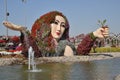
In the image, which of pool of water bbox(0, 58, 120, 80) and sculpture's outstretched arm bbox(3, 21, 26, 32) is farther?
sculpture's outstretched arm bbox(3, 21, 26, 32)

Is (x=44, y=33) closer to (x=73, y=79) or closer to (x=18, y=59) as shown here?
(x=18, y=59)

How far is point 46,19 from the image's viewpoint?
1136 inches

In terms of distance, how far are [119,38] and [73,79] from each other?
61.4 meters

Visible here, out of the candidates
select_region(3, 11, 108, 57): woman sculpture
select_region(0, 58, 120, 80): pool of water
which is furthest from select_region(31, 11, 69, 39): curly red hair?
select_region(0, 58, 120, 80): pool of water

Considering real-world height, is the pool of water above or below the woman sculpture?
below

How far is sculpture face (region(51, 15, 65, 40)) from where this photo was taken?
2866 centimetres

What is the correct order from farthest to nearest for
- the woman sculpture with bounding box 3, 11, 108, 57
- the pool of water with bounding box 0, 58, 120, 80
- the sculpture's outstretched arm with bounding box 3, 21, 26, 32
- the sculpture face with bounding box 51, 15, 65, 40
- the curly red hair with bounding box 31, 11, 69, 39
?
the curly red hair with bounding box 31, 11, 69, 39, the sculpture face with bounding box 51, 15, 65, 40, the woman sculpture with bounding box 3, 11, 108, 57, the sculpture's outstretched arm with bounding box 3, 21, 26, 32, the pool of water with bounding box 0, 58, 120, 80

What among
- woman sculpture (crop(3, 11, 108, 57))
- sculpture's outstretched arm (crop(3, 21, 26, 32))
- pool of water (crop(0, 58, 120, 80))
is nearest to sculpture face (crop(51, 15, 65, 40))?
woman sculpture (crop(3, 11, 108, 57))

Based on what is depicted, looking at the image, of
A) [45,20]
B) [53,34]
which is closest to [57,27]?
[53,34]

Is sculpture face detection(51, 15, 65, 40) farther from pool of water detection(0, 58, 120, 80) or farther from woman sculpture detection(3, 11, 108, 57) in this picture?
pool of water detection(0, 58, 120, 80)

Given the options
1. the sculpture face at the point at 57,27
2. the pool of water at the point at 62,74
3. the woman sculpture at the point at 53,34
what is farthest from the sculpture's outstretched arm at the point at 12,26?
the pool of water at the point at 62,74

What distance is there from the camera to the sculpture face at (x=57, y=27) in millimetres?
28656

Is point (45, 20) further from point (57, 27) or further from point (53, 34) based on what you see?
point (53, 34)

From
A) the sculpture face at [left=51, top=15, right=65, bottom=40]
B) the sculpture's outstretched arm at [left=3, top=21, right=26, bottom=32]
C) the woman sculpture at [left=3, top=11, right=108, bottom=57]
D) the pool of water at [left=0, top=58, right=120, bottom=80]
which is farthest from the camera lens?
the sculpture face at [left=51, top=15, right=65, bottom=40]
